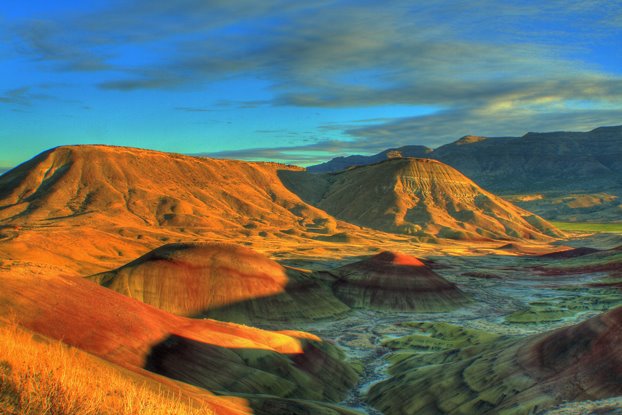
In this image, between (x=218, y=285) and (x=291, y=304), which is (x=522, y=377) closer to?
(x=291, y=304)

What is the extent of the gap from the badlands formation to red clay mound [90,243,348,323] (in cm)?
19

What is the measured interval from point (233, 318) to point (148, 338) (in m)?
26.5

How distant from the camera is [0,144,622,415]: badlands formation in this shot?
24.8 meters

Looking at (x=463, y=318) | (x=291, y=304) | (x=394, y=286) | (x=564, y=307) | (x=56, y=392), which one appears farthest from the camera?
(x=394, y=286)

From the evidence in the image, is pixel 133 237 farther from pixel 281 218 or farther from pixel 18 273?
pixel 18 273

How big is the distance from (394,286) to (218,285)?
21187 mm

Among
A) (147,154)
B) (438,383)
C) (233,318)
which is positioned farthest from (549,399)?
(147,154)

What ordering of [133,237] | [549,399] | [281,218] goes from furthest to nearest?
[281,218], [133,237], [549,399]

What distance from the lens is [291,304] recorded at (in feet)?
184

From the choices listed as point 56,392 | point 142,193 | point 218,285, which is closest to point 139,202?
point 142,193

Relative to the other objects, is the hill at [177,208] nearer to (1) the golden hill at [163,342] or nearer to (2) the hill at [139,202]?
(2) the hill at [139,202]

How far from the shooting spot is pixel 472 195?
197 metres

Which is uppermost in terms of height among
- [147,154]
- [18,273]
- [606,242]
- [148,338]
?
[147,154]

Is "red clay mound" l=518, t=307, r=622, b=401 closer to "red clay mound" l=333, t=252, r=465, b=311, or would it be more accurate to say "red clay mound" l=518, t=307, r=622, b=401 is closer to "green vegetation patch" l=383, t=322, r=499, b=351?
"green vegetation patch" l=383, t=322, r=499, b=351
